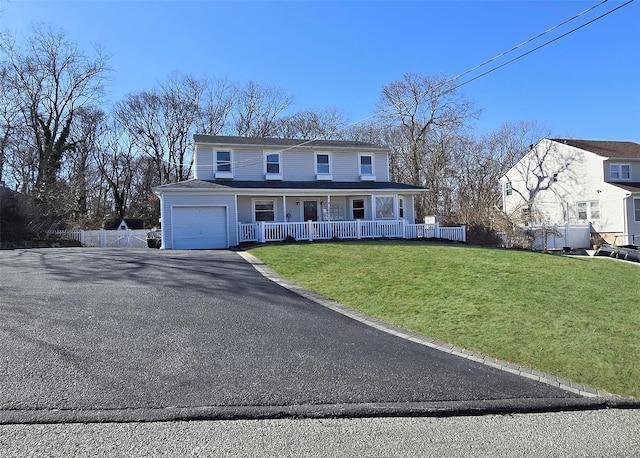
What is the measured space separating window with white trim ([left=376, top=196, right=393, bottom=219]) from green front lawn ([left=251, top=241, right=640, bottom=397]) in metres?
9.06

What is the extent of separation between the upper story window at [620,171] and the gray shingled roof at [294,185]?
15.2 metres

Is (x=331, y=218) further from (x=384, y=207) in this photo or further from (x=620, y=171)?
(x=620, y=171)

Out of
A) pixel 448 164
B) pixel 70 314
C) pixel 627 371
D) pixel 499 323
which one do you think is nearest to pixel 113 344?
pixel 70 314

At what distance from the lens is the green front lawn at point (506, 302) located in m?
5.35

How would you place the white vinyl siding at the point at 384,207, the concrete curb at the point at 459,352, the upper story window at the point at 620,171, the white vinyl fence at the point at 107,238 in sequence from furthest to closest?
the upper story window at the point at 620,171, the white vinyl fence at the point at 107,238, the white vinyl siding at the point at 384,207, the concrete curb at the point at 459,352

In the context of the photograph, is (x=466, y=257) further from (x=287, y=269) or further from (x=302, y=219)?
(x=302, y=219)

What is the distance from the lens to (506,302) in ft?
25.2

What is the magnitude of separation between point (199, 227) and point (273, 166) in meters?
5.56

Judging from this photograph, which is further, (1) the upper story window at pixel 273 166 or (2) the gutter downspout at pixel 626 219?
(2) the gutter downspout at pixel 626 219

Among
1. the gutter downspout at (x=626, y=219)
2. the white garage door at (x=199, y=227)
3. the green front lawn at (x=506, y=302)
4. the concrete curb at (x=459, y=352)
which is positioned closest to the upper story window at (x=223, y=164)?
the white garage door at (x=199, y=227)

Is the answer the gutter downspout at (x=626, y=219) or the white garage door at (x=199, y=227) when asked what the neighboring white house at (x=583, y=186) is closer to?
the gutter downspout at (x=626, y=219)

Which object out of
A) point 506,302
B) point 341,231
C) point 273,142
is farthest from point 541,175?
point 506,302

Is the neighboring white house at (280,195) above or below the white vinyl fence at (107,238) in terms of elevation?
above

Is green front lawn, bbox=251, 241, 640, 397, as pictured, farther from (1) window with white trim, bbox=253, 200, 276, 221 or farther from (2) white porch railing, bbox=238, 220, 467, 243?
(1) window with white trim, bbox=253, 200, 276, 221
